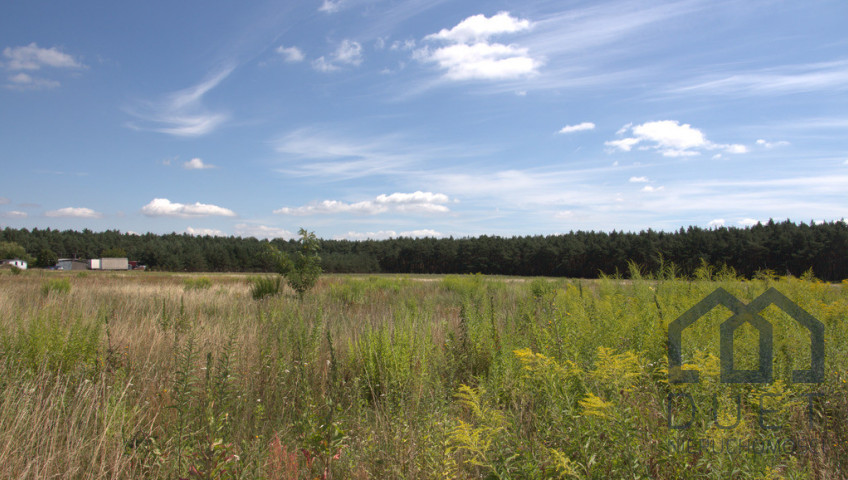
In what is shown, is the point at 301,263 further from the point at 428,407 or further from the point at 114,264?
the point at 114,264

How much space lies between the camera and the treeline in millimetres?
50156

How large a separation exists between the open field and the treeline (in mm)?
31017

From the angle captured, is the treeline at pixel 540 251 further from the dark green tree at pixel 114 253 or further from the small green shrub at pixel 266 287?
the small green shrub at pixel 266 287

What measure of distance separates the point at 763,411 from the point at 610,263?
68.9 m

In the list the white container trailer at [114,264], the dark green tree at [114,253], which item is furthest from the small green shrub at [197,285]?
the dark green tree at [114,253]

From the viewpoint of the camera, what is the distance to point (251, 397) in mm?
4227

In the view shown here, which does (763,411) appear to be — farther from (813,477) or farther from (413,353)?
(413,353)

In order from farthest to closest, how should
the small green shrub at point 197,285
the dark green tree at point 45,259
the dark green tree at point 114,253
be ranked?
1. the dark green tree at point 114,253
2. the dark green tree at point 45,259
3. the small green shrub at point 197,285

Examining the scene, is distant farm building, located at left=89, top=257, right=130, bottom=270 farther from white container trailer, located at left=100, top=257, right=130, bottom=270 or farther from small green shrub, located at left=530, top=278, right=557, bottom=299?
small green shrub, located at left=530, top=278, right=557, bottom=299

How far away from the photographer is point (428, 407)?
11.0 feet

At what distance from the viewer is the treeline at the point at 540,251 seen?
50.2m

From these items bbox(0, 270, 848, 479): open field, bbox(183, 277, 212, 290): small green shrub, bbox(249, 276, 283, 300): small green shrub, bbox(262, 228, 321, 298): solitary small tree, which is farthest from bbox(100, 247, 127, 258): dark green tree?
bbox(0, 270, 848, 479): open field

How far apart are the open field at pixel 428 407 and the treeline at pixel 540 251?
3102 cm

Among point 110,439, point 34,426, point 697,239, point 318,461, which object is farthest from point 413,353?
point 697,239
